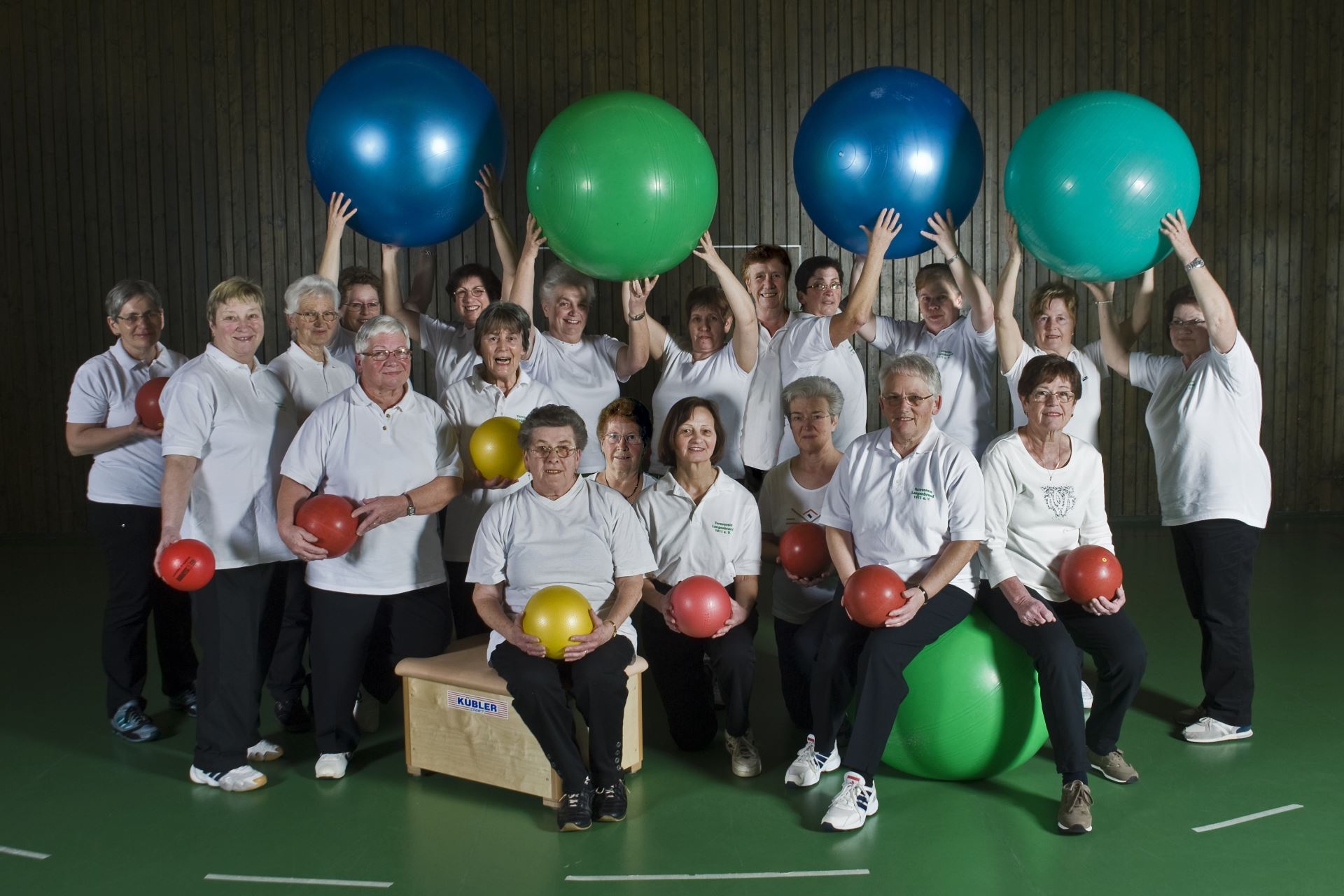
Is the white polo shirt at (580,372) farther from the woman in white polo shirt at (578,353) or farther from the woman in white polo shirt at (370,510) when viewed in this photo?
the woman in white polo shirt at (370,510)

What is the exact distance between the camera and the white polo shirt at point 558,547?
3.22 metres

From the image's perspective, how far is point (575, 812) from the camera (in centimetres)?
307

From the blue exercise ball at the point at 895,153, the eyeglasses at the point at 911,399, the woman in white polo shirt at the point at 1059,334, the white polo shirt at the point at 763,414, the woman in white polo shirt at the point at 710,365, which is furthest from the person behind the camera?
the white polo shirt at the point at 763,414

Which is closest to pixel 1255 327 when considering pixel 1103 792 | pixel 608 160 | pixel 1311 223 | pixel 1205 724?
pixel 1311 223

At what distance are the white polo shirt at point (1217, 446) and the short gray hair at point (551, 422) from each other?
199cm

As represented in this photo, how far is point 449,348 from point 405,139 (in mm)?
986

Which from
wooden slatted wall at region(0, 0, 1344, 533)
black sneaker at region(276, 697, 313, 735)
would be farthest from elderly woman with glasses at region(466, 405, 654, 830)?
wooden slatted wall at region(0, 0, 1344, 533)

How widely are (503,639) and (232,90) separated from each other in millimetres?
5926

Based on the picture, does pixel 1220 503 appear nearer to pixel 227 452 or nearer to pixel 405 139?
pixel 405 139

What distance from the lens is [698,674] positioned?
359 cm

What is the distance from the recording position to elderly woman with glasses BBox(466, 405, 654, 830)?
3.08 meters

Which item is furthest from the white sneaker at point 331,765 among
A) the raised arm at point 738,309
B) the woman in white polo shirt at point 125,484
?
the raised arm at point 738,309

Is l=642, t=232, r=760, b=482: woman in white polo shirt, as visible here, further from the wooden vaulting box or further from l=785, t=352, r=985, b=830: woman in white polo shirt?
the wooden vaulting box

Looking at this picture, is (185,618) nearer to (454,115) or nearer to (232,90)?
(454,115)
